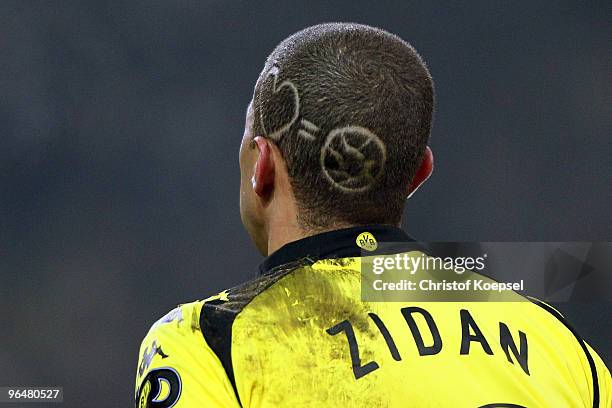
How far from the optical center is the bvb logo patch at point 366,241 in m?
1.17

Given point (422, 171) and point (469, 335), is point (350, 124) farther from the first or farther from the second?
point (469, 335)

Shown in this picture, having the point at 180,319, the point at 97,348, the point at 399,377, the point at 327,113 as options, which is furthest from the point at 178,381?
the point at 97,348

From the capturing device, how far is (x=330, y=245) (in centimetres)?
118

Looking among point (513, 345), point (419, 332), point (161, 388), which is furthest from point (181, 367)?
point (513, 345)

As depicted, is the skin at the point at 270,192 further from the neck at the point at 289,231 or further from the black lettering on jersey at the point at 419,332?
the black lettering on jersey at the point at 419,332

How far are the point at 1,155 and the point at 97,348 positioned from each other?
A: 1.94 meters

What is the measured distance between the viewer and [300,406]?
1049 millimetres

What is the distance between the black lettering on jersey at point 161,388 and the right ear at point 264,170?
29 centimetres

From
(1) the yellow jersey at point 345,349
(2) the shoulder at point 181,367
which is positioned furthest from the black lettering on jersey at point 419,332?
(2) the shoulder at point 181,367

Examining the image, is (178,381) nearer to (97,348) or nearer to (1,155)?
(97,348)

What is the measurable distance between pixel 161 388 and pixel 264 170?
331mm

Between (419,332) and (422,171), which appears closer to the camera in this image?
(419,332)

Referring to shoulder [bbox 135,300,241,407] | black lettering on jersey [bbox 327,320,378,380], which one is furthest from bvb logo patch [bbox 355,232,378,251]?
shoulder [bbox 135,300,241,407]

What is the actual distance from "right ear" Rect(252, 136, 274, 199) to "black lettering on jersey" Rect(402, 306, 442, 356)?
254 millimetres
